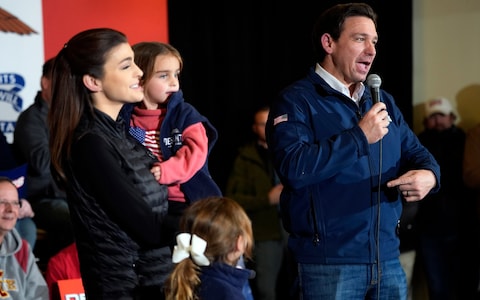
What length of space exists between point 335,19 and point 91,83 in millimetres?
1003

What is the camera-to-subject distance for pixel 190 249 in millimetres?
2678

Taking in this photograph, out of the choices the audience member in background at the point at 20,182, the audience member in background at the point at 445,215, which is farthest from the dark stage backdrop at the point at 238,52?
the audience member in background at the point at 20,182

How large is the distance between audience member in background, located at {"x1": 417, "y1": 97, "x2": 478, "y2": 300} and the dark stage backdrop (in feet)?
0.87

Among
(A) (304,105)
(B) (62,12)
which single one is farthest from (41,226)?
Answer: (A) (304,105)

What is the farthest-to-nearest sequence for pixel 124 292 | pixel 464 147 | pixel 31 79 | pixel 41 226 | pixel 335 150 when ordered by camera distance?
pixel 464 147 → pixel 31 79 → pixel 41 226 → pixel 335 150 → pixel 124 292

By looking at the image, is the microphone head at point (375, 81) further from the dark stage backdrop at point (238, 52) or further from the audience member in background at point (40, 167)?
the dark stage backdrop at point (238, 52)

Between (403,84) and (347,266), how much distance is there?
3.29 m

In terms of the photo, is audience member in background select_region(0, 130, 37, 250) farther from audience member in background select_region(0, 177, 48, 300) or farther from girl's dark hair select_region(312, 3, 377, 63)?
girl's dark hair select_region(312, 3, 377, 63)

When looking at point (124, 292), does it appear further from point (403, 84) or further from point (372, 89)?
point (403, 84)

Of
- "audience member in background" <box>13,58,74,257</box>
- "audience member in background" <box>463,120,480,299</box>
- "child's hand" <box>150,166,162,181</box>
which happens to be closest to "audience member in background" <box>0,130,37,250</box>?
"audience member in background" <box>13,58,74,257</box>

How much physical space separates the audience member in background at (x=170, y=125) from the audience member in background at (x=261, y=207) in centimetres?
253

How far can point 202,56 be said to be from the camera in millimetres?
6281

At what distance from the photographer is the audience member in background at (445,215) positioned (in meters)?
5.97

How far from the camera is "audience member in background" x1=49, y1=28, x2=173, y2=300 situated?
8.43 feet
